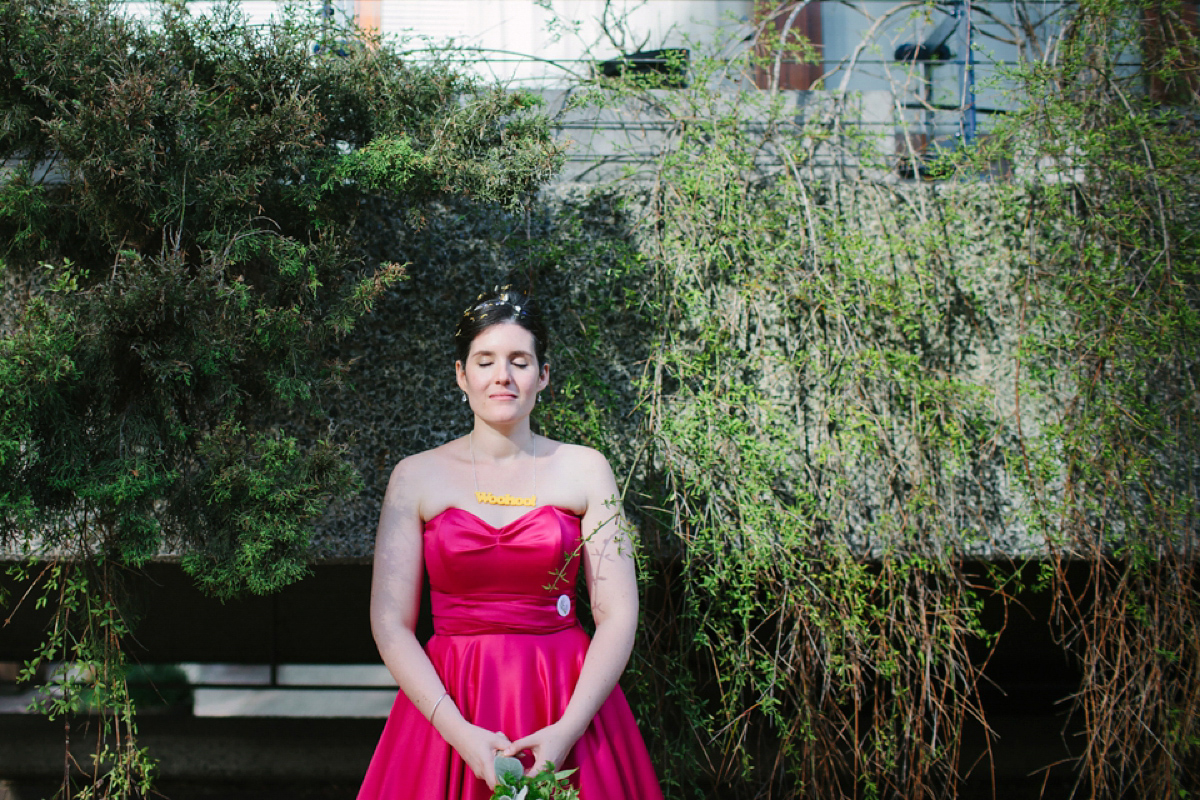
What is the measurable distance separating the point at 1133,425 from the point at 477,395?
79.7 inches

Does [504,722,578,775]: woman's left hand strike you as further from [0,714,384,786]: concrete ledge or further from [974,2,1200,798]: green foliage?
[0,714,384,786]: concrete ledge

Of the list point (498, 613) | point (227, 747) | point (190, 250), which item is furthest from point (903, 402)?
point (227, 747)

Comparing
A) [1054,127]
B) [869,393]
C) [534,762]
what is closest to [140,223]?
[534,762]

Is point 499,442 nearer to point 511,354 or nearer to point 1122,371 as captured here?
point 511,354

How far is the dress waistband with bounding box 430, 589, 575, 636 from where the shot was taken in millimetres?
2033

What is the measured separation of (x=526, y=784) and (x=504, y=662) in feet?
1.15

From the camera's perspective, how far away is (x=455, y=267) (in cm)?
261

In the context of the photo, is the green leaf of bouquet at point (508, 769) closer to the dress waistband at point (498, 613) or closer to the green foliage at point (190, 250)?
the dress waistband at point (498, 613)

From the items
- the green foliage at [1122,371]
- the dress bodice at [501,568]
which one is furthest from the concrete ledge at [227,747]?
the green foliage at [1122,371]

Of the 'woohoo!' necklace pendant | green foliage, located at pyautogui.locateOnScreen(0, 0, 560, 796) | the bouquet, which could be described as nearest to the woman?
the 'woohoo!' necklace pendant

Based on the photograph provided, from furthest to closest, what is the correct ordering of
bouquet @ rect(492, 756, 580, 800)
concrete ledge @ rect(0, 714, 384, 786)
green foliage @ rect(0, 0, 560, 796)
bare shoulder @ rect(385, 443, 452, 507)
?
concrete ledge @ rect(0, 714, 384, 786)
bare shoulder @ rect(385, 443, 452, 507)
green foliage @ rect(0, 0, 560, 796)
bouquet @ rect(492, 756, 580, 800)

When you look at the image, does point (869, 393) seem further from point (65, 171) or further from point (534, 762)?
point (65, 171)

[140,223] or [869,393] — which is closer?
[140,223]

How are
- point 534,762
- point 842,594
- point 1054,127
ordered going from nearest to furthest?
point 534,762
point 842,594
point 1054,127
